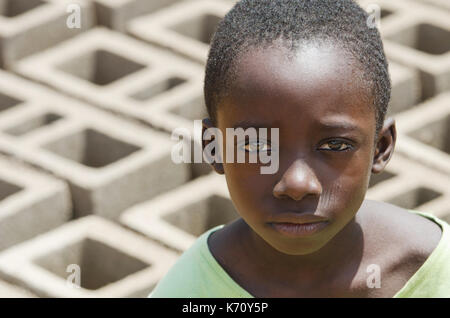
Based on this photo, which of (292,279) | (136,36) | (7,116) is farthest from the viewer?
(136,36)

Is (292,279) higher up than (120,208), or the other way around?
(292,279)

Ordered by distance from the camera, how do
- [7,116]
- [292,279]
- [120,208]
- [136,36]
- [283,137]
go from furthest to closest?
[136,36] → [7,116] → [120,208] → [292,279] → [283,137]

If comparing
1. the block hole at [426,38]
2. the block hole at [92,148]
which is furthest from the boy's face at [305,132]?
the block hole at [426,38]

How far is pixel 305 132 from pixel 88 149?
6.15ft

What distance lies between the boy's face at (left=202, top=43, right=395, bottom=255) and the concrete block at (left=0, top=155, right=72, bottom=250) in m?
1.47

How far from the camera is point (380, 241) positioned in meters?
1.65

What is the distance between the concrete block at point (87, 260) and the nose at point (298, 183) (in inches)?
50.8

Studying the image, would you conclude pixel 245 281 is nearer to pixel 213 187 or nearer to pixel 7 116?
pixel 213 187

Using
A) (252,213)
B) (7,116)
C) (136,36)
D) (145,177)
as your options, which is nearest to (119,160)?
(145,177)

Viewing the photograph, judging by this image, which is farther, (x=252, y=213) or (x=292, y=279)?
(x=292, y=279)

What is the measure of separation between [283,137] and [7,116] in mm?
1951

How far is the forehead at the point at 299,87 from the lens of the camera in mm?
1371

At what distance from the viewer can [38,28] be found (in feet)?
11.6

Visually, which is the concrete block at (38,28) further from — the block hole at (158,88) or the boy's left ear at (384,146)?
the boy's left ear at (384,146)
